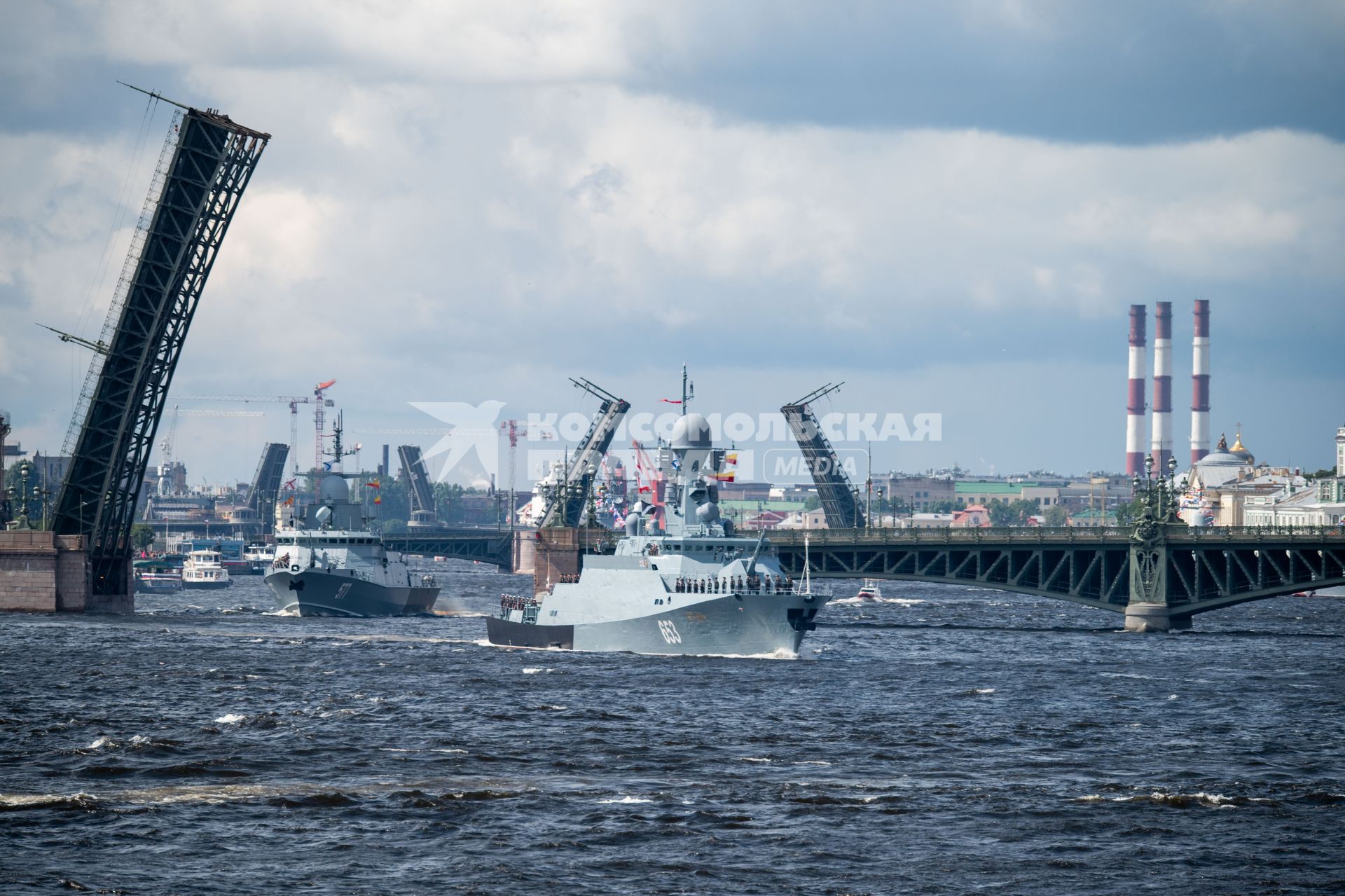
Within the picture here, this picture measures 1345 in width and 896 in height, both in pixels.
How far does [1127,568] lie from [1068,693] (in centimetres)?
3531

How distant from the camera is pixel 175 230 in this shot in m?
74.5

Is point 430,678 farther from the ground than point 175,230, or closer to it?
closer to it

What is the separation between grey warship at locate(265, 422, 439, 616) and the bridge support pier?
4445 centimetres

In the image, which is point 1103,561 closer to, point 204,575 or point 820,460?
point 820,460

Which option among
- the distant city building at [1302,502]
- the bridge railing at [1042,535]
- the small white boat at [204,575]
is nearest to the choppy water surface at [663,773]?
the bridge railing at [1042,535]

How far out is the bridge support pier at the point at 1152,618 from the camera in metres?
85.4

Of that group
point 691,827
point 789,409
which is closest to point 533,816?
point 691,827

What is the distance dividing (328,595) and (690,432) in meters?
43.6

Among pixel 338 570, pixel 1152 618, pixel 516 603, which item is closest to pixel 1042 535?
pixel 1152 618

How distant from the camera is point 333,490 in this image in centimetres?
11212

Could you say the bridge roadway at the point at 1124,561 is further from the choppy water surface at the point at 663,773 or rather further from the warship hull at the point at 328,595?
the warship hull at the point at 328,595

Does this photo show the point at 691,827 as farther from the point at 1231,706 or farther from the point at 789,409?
the point at 789,409

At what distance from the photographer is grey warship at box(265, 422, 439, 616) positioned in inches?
4011

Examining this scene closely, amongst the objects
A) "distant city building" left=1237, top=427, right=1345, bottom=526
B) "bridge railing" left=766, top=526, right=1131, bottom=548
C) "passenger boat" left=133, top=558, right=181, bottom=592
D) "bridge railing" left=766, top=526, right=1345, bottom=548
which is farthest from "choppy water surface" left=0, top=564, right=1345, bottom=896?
"passenger boat" left=133, top=558, right=181, bottom=592
